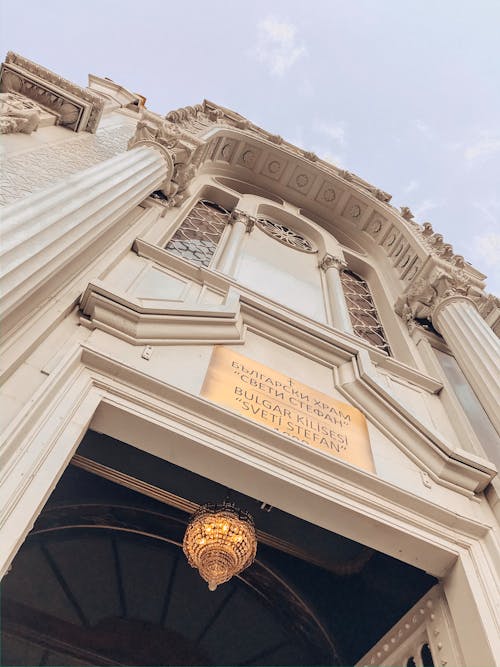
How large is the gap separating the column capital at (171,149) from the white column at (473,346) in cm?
405

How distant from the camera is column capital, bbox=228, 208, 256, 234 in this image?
28.6 ft

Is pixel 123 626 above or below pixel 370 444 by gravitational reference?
below

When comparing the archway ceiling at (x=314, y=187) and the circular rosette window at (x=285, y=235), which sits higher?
the archway ceiling at (x=314, y=187)

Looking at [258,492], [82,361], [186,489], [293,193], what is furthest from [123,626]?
[293,193]

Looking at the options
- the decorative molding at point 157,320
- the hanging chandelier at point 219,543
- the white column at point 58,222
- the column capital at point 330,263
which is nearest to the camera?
the white column at point 58,222

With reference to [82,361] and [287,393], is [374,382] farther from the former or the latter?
[82,361]

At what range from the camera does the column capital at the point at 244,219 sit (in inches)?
343

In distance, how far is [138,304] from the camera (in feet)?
12.3

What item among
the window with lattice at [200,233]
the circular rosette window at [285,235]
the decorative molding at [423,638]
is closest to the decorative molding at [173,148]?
the window with lattice at [200,233]

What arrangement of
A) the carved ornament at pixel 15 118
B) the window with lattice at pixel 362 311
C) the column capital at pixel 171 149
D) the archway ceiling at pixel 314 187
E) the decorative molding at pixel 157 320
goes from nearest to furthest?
the decorative molding at pixel 157 320 → the carved ornament at pixel 15 118 → the column capital at pixel 171 149 → the window with lattice at pixel 362 311 → the archway ceiling at pixel 314 187

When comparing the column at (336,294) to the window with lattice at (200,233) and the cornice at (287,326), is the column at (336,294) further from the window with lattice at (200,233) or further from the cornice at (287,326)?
the window with lattice at (200,233)

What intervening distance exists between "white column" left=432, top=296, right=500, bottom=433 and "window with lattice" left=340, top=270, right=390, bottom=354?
0.96m

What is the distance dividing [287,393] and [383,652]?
7.09 feet

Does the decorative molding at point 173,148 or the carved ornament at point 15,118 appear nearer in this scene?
the carved ornament at point 15,118
